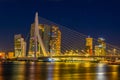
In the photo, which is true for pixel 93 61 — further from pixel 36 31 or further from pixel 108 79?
pixel 108 79

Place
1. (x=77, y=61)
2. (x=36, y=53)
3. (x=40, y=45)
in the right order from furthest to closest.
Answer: (x=77, y=61) < (x=36, y=53) < (x=40, y=45)

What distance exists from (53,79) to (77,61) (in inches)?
3709

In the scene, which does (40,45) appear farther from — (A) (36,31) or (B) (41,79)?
(B) (41,79)

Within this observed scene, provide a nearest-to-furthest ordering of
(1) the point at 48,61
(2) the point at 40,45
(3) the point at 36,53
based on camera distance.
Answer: (2) the point at 40,45 < (3) the point at 36,53 < (1) the point at 48,61

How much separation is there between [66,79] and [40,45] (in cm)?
5529

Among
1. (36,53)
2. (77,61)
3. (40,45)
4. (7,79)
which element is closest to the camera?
(7,79)

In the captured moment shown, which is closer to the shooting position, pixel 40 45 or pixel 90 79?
pixel 90 79

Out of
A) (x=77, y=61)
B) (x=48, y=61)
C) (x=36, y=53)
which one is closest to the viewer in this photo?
(x=36, y=53)

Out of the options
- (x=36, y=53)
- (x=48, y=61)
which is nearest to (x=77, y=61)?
(x=48, y=61)

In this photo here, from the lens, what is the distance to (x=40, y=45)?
295 feet

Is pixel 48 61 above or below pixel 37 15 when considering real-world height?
below

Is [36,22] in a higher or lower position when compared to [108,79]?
higher

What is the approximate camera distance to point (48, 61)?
372 ft

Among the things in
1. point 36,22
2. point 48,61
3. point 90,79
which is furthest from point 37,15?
point 90,79
